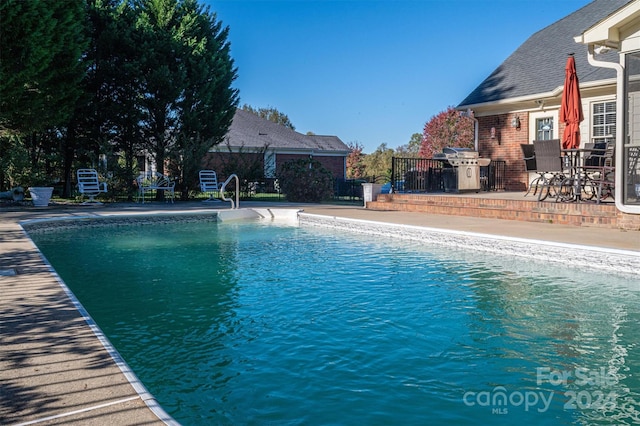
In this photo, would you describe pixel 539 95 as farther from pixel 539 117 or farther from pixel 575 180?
pixel 575 180

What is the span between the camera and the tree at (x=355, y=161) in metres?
35.9

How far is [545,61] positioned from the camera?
1533 cm

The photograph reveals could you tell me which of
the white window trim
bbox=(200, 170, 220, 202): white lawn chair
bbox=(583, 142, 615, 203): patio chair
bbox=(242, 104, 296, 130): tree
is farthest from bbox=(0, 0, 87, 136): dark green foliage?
bbox=(242, 104, 296, 130): tree

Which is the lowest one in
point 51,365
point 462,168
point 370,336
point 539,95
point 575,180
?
point 370,336

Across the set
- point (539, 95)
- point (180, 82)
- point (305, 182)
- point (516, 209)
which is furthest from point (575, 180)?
point (180, 82)

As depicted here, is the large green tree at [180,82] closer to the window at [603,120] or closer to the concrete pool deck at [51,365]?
the window at [603,120]

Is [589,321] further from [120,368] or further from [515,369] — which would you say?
[120,368]

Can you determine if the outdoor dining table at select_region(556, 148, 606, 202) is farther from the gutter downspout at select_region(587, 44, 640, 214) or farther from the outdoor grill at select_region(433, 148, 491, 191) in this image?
the outdoor grill at select_region(433, 148, 491, 191)

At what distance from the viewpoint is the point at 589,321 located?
4750 mm

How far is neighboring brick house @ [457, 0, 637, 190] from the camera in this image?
1273cm

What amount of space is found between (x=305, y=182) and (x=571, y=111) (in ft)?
32.4

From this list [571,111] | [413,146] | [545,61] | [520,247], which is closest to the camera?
[520,247]

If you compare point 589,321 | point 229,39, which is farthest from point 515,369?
point 229,39

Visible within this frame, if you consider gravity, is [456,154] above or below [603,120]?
below
